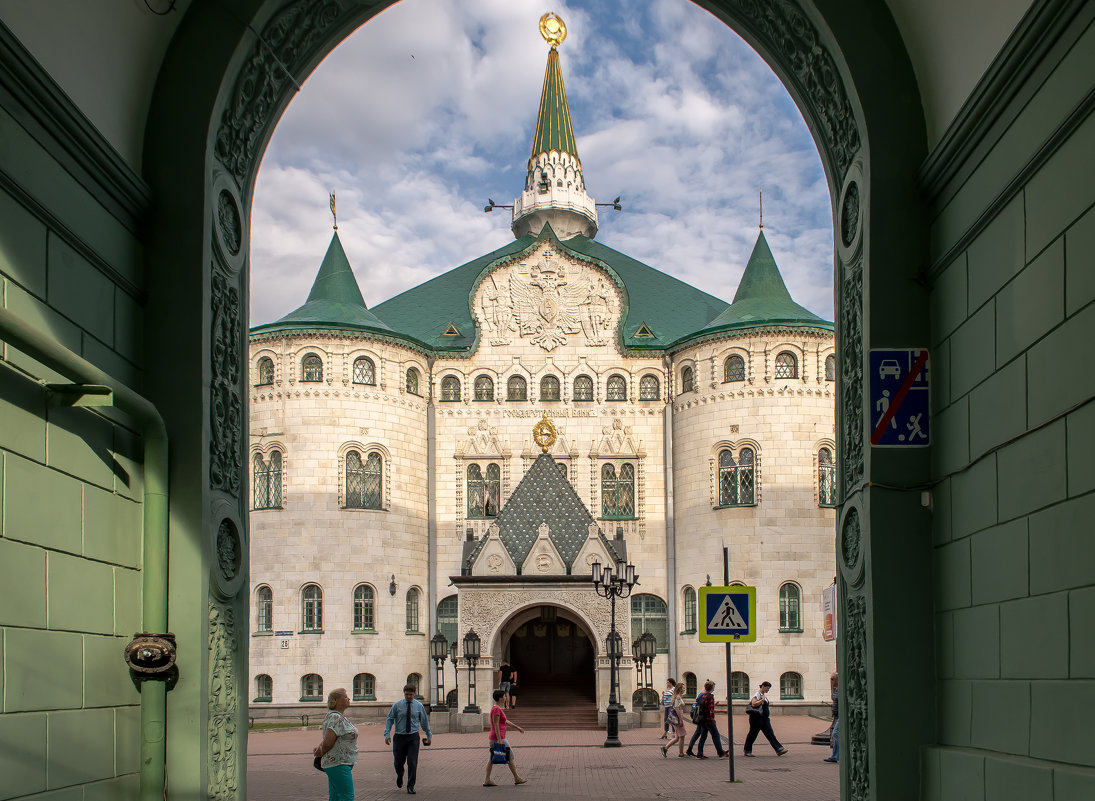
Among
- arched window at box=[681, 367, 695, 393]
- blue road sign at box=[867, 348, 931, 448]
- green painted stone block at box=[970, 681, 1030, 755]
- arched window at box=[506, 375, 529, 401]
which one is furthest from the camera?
arched window at box=[506, 375, 529, 401]

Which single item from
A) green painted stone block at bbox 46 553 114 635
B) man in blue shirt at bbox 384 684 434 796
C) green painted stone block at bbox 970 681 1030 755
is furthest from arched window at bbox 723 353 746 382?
green painted stone block at bbox 46 553 114 635

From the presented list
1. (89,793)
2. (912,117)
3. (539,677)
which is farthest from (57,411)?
(539,677)

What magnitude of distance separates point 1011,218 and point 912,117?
1931 mm

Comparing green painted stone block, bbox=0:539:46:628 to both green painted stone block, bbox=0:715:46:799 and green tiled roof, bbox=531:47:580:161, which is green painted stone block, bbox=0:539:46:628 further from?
green tiled roof, bbox=531:47:580:161

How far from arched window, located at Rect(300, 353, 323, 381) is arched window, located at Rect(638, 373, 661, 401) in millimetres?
11604

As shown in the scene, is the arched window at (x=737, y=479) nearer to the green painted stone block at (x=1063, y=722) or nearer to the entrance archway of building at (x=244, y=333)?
the entrance archway of building at (x=244, y=333)

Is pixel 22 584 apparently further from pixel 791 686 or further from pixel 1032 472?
pixel 791 686

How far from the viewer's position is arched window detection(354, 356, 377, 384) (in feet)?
139

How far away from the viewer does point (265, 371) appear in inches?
1677

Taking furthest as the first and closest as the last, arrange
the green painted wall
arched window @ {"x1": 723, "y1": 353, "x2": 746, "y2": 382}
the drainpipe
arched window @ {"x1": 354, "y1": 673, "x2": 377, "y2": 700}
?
arched window @ {"x1": 723, "y1": 353, "x2": 746, "y2": 382} → arched window @ {"x1": 354, "y1": 673, "x2": 377, "y2": 700} → the drainpipe → the green painted wall

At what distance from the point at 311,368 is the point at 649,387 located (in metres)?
12.3

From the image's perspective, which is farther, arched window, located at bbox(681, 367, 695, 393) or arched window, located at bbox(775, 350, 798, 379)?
arched window, located at bbox(681, 367, 695, 393)

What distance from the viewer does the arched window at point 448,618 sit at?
Result: 43375 millimetres

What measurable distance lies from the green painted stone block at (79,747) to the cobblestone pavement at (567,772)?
11.2 meters
